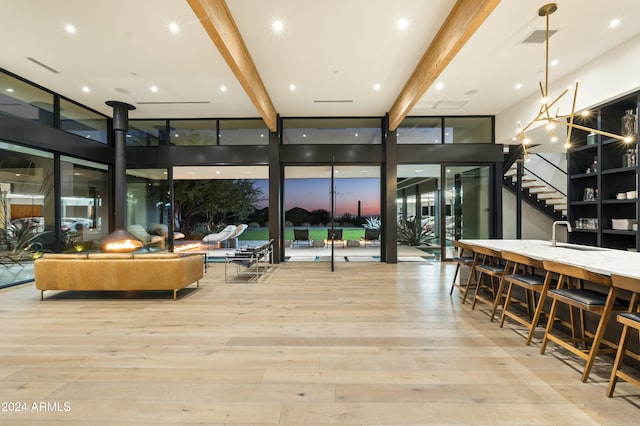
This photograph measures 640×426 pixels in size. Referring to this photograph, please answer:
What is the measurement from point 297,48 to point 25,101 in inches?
202

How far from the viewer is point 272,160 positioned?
24.0ft

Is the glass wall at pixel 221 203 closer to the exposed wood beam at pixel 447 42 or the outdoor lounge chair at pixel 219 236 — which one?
the outdoor lounge chair at pixel 219 236

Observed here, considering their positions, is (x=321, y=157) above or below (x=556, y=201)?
above

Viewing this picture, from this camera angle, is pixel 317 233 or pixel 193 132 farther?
pixel 317 233

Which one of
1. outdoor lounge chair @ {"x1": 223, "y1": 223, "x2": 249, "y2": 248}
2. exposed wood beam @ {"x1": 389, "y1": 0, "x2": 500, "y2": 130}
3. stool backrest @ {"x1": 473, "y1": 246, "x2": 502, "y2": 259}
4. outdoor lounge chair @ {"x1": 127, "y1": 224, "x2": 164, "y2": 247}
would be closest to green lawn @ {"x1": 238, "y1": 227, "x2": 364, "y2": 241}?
outdoor lounge chair @ {"x1": 223, "y1": 223, "x2": 249, "y2": 248}

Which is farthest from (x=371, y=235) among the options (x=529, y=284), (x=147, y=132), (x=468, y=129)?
(x=529, y=284)

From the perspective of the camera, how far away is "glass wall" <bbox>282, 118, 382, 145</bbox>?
7.45 meters

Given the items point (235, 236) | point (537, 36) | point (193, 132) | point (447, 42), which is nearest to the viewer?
point (447, 42)

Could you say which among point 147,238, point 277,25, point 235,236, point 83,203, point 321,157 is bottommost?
point 235,236

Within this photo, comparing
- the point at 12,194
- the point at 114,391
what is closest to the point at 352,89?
the point at 114,391

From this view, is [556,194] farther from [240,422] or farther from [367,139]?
→ [240,422]

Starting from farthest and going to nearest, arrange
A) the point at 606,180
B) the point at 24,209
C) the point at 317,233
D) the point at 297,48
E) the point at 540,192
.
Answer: the point at 317,233 → the point at 540,192 → the point at 24,209 → the point at 606,180 → the point at 297,48

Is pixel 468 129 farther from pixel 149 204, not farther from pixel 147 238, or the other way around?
pixel 147 238

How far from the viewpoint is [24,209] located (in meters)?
5.42
